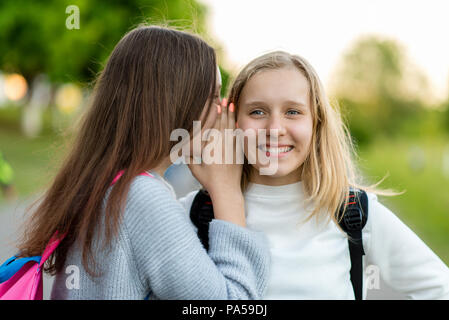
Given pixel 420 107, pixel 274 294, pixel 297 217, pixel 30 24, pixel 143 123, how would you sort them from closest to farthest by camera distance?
pixel 143 123 → pixel 274 294 → pixel 297 217 → pixel 30 24 → pixel 420 107

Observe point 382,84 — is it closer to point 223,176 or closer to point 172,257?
point 223,176

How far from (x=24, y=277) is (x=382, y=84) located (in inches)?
1990

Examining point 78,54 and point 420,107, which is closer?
point 78,54

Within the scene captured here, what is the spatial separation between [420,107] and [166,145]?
4906 centimetres

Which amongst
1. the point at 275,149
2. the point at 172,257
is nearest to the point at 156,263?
the point at 172,257

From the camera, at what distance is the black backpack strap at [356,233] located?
187 centimetres

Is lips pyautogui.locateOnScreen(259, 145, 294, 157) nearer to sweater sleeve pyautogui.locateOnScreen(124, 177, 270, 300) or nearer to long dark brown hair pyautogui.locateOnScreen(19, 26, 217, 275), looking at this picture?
long dark brown hair pyautogui.locateOnScreen(19, 26, 217, 275)

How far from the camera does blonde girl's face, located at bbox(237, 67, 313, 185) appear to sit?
6.28ft

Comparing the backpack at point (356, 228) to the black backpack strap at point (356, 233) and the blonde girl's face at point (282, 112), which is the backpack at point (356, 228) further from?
the blonde girl's face at point (282, 112)

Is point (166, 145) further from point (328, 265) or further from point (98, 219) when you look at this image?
point (328, 265)

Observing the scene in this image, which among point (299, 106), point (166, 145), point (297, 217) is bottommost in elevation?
point (297, 217)

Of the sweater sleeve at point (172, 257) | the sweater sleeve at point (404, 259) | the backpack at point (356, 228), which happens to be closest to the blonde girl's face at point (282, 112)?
the backpack at point (356, 228)
